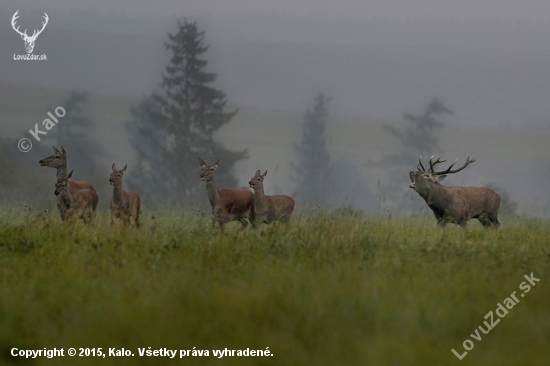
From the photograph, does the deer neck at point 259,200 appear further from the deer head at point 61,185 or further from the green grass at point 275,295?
the green grass at point 275,295

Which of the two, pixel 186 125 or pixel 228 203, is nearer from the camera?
pixel 228 203

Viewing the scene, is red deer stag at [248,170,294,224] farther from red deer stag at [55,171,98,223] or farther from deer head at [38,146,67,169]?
deer head at [38,146,67,169]

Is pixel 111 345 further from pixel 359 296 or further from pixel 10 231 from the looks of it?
pixel 10 231

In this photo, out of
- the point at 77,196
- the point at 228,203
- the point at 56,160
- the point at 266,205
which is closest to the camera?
the point at 56,160

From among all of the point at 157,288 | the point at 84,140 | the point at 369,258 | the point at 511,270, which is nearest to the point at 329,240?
the point at 369,258

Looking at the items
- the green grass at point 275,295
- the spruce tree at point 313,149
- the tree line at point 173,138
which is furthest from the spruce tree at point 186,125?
the green grass at point 275,295

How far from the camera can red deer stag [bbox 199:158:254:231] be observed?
1460 centimetres

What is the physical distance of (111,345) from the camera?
5793 millimetres

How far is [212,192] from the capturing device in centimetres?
1466

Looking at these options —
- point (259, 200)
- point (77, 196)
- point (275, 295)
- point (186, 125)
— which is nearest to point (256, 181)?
point (259, 200)

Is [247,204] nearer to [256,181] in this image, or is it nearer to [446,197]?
[256,181]

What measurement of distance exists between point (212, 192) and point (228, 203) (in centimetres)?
44

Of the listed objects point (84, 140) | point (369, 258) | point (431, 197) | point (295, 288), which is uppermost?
point (84, 140)

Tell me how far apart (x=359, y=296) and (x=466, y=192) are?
9.21m
